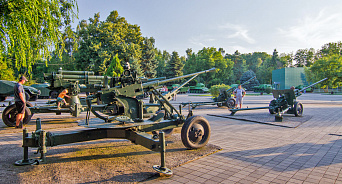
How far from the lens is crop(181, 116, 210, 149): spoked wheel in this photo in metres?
5.30

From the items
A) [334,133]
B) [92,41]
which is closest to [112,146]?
[334,133]

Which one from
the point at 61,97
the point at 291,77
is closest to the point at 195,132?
the point at 61,97

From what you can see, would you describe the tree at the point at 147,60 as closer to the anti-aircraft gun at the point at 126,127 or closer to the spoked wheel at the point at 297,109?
the spoked wheel at the point at 297,109

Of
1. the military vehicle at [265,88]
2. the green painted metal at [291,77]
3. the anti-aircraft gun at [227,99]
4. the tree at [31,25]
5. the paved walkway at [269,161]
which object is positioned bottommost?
the paved walkway at [269,161]

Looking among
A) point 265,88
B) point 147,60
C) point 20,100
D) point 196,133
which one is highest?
point 147,60

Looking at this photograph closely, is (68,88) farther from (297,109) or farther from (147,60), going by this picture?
(147,60)

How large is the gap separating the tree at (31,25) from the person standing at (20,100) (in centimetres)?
85

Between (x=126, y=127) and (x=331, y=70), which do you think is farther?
(x=331, y=70)

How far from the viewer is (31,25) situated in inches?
230

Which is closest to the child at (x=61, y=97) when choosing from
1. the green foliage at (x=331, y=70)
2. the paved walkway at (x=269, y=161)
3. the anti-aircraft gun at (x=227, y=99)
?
the paved walkway at (x=269, y=161)

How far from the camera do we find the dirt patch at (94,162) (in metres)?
3.85

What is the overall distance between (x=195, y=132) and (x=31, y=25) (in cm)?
466

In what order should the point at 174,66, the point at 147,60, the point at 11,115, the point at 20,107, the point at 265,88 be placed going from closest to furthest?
1. the point at 20,107
2. the point at 11,115
3. the point at 265,88
4. the point at 147,60
5. the point at 174,66

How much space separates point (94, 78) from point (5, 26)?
18.5ft
